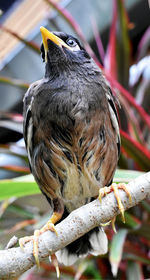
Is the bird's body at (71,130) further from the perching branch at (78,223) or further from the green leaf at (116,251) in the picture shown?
the perching branch at (78,223)

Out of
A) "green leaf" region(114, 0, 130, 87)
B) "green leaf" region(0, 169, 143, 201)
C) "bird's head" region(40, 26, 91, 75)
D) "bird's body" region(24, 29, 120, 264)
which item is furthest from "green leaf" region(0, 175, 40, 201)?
"green leaf" region(114, 0, 130, 87)

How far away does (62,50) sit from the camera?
1.26 meters

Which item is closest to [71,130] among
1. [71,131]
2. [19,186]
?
[71,131]

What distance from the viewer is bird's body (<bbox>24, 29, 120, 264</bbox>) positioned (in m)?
1.19

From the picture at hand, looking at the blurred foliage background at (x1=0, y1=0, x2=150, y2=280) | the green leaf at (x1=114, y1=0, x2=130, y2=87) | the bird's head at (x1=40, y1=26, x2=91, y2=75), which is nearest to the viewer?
the bird's head at (x1=40, y1=26, x2=91, y2=75)

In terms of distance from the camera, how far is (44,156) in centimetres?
126

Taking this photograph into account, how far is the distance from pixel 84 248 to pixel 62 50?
0.63m

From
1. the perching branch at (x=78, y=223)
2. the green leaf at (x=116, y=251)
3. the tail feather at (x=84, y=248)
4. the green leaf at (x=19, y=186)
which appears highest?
the perching branch at (x=78, y=223)

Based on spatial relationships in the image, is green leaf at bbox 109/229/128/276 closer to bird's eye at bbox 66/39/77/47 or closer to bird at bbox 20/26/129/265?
bird at bbox 20/26/129/265

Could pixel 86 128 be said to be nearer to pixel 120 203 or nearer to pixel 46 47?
pixel 46 47

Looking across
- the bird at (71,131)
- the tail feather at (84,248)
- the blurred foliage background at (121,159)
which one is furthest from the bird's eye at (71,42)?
the tail feather at (84,248)

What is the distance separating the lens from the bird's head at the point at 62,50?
1.23 m

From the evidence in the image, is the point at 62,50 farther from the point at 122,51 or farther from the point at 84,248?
the point at 122,51

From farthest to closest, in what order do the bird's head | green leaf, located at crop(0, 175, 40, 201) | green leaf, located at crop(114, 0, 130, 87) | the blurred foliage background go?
green leaf, located at crop(114, 0, 130, 87) < the blurred foliage background < the bird's head < green leaf, located at crop(0, 175, 40, 201)
